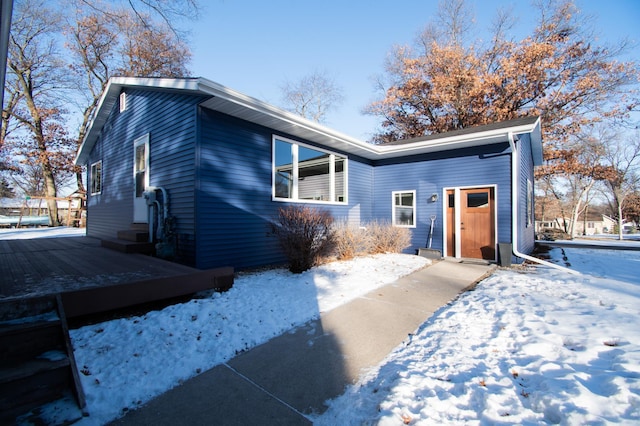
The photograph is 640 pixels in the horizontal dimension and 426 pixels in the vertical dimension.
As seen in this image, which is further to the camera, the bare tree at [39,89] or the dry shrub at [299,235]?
the bare tree at [39,89]

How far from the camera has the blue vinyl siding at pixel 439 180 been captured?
7.27m

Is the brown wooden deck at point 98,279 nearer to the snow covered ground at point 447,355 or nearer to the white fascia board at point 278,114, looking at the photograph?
the snow covered ground at point 447,355

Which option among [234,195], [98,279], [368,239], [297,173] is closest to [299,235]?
[234,195]

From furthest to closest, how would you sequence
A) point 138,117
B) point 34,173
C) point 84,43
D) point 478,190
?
1. point 34,173
2. point 84,43
3. point 478,190
4. point 138,117

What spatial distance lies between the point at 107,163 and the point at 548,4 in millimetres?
22202

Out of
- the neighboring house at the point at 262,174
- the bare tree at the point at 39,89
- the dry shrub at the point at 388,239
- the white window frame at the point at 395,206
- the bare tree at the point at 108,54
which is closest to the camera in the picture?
the neighboring house at the point at 262,174

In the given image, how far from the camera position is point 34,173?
2547cm

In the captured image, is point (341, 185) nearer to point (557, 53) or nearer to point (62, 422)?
point (62, 422)

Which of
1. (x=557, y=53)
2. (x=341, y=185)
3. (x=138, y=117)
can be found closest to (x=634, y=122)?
(x=557, y=53)

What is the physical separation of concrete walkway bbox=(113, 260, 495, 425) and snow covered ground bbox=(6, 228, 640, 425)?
13cm

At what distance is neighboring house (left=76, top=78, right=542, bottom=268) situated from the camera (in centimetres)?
547

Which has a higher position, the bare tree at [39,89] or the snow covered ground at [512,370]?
the bare tree at [39,89]

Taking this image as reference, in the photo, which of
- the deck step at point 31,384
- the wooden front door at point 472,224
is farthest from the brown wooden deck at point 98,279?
the wooden front door at point 472,224

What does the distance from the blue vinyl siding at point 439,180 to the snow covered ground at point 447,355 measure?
3.36 metres
